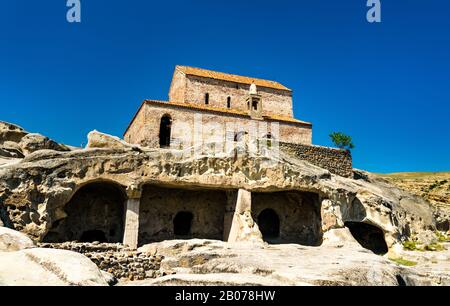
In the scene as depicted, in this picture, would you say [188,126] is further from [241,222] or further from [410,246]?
[410,246]

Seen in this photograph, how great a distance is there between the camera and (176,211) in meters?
17.5

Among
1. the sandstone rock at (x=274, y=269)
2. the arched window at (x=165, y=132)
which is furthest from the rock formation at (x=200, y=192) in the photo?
the arched window at (x=165, y=132)

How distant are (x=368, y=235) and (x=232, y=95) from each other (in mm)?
16174

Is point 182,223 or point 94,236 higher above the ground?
point 182,223

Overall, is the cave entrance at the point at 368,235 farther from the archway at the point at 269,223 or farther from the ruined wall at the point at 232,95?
the ruined wall at the point at 232,95

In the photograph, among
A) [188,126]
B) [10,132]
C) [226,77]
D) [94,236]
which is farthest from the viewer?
[226,77]

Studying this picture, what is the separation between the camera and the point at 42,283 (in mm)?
5453

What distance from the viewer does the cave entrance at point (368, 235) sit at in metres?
19.6

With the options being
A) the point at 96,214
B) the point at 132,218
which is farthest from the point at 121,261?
the point at 96,214

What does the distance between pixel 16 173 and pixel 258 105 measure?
19343 millimetres

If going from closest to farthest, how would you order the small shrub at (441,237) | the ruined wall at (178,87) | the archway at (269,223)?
1. the archway at (269,223)
2. the small shrub at (441,237)
3. the ruined wall at (178,87)

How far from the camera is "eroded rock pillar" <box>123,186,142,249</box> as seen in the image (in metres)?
14.8

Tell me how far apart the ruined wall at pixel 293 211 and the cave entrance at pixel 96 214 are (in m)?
6.16

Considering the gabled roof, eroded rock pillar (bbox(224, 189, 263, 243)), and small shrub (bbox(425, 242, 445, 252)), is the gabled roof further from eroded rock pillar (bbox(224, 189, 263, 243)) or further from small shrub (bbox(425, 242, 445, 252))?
small shrub (bbox(425, 242, 445, 252))
